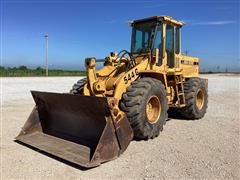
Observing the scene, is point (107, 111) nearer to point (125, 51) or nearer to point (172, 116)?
point (125, 51)

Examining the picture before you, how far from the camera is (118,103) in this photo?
5398 mm

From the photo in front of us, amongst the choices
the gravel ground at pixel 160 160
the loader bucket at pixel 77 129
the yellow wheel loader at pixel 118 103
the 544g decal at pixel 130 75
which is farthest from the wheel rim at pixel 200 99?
the loader bucket at pixel 77 129

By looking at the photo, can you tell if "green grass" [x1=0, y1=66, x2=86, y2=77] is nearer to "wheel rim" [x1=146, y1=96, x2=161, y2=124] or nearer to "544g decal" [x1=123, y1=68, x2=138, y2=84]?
"544g decal" [x1=123, y1=68, x2=138, y2=84]

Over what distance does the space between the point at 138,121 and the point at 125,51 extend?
6.94 feet

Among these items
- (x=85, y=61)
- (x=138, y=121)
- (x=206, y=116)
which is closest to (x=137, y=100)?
(x=138, y=121)

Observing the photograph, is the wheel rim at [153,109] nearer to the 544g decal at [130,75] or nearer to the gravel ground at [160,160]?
the gravel ground at [160,160]

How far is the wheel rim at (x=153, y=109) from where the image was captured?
608 centimetres

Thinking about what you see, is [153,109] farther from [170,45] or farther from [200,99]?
[200,99]

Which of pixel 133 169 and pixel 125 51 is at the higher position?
pixel 125 51

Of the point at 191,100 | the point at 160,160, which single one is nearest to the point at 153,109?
the point at 160,160

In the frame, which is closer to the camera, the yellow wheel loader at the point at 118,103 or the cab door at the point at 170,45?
the yellow wheel loader at the point at 118,103

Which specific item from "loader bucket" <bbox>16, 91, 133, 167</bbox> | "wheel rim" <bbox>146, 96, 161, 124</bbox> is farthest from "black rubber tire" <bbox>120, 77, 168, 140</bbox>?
"loader bucket" <bbox>16, 91, 133, 167</bbox>

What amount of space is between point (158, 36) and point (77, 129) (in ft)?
9.90

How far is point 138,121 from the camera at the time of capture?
17.7 feet
